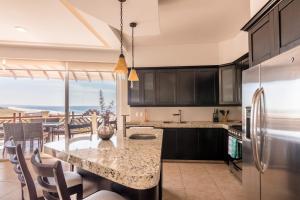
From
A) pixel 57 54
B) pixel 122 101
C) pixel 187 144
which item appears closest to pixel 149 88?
pixel 122 101

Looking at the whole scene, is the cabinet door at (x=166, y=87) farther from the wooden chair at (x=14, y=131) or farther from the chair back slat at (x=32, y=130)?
the wooden chair at (x=14, y=131)

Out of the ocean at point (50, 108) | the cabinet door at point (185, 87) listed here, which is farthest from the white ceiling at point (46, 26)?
the cabinet door at point (185, 87)

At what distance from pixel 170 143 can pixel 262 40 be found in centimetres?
305

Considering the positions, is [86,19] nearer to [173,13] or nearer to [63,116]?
[173,13]

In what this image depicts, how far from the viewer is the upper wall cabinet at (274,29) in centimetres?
155

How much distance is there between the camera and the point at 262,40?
2.12 m

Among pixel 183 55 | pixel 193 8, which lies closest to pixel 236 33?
pixel 183 55

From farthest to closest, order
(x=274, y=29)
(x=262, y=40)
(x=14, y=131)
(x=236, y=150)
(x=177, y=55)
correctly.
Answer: (x=177, y=55), (x=14, y=131), (x=236, y=150), (x=262, y=40), (x=274, y=29)

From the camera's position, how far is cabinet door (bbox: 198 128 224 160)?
4.46m

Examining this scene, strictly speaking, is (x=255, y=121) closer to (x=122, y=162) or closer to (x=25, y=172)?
(x=122, y=162)

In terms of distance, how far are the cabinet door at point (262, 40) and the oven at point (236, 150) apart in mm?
1464

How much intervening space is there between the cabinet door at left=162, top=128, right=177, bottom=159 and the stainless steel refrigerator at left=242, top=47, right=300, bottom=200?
265cm

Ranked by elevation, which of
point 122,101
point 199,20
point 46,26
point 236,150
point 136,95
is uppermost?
point 199,20

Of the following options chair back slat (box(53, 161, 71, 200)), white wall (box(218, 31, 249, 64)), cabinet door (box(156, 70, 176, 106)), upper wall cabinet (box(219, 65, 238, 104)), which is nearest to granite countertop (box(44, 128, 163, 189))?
chair back slat (box(53, 161, 71, 200))
